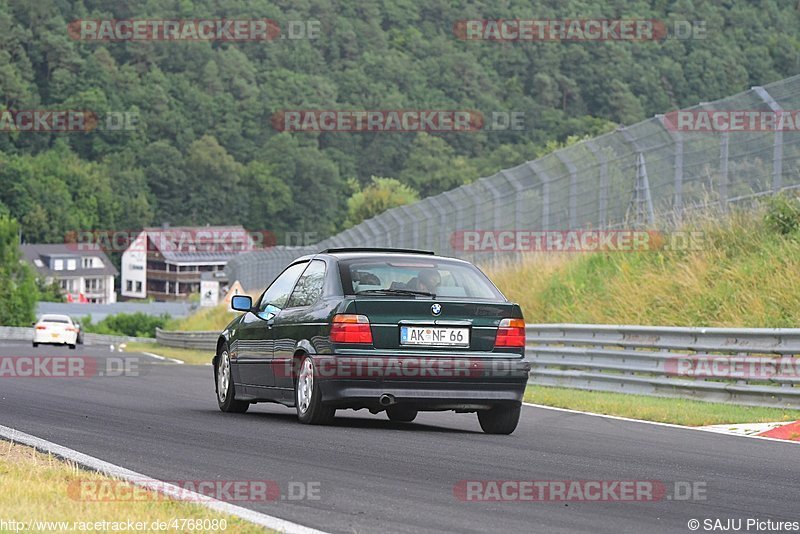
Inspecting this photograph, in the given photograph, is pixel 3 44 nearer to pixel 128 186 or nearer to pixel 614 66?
pixel 128 186

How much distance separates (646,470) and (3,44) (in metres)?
184

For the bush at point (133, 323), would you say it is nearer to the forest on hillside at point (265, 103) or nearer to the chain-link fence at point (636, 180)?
the forest on hillside at point (265, 103)

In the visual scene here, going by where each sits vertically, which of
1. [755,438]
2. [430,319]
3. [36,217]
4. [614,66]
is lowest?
[755,438]

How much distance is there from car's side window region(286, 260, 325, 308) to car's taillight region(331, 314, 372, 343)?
69cm

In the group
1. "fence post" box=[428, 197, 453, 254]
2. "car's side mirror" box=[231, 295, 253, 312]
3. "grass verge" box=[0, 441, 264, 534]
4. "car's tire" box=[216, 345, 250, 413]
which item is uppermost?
"fence post" box=[428, 197, 453, 254]

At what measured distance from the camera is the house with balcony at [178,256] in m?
174

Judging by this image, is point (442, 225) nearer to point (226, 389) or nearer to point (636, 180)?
point (636, 180)

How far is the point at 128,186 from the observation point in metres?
172

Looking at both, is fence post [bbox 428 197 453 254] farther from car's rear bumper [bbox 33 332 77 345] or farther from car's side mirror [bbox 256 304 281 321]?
car's side mirror [bbox 256 304 281 321]

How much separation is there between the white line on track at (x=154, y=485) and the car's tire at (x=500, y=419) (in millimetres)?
3801

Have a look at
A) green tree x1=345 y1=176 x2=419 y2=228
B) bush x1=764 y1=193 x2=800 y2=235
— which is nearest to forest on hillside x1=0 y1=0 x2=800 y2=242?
green tree x1=345 y1=176 x2=419 y2=228

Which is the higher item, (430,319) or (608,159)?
(608,159)

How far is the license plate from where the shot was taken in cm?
1133

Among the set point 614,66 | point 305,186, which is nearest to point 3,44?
point 305,186
